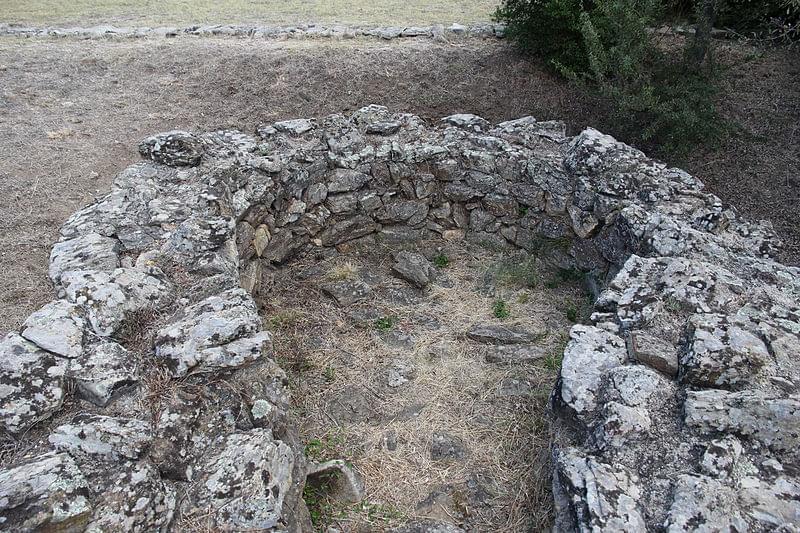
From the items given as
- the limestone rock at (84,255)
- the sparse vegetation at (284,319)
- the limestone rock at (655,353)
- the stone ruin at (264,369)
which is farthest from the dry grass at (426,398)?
the limestone rock at (84,255)

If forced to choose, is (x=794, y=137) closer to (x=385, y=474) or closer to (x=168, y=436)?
(x=385, y=474)

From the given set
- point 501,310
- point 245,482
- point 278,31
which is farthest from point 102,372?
point 278,31

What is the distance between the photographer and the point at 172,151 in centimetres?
596

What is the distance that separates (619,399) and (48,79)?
880cm

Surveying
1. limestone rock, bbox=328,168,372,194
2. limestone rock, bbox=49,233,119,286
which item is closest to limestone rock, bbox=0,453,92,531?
limestone rock, bbox=49,233,119,286

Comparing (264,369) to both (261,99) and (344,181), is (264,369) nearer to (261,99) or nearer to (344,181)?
(344,181)

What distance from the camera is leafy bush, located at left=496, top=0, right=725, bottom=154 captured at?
678 centimetres

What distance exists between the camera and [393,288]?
6324 millimetres

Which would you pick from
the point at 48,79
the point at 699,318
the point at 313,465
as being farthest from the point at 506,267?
the point at 48,79

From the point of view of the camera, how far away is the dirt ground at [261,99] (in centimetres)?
629

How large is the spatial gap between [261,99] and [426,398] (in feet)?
16.8

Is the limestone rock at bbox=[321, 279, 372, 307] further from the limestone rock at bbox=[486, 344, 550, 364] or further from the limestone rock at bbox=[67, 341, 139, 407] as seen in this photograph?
the limestone rock at bbox=[67, 341, 139, 407]

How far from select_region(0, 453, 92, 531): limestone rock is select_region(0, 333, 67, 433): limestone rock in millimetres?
329

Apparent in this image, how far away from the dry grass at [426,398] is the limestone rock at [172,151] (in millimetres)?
1525
